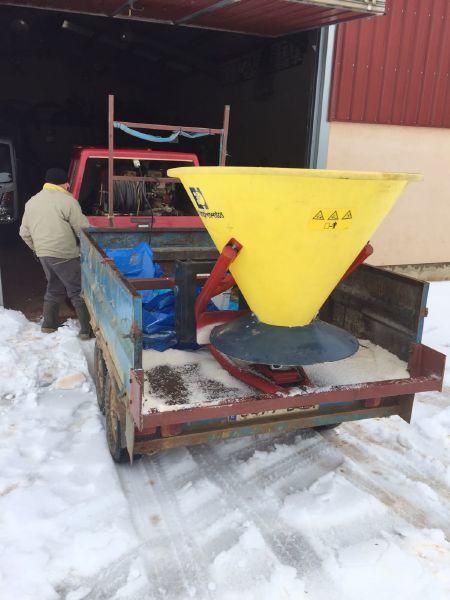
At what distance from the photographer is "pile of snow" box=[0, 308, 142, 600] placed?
257 centimetres

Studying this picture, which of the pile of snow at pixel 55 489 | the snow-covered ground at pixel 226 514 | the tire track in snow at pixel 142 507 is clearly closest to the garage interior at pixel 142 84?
the pile of snow at pixel 55 489

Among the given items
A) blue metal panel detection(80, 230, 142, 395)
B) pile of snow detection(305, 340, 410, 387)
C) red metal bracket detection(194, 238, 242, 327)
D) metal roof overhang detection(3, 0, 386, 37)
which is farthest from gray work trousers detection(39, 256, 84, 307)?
metal roof overhang detection(3, 0, 386, 37)

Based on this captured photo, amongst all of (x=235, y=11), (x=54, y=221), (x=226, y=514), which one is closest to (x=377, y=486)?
(x=226, y=514)

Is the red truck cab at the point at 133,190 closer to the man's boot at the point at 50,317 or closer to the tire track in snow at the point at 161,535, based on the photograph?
the man's boot at the point at 50,317

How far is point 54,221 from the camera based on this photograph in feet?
18.5

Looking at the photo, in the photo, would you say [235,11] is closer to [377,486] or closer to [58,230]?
[58,230]

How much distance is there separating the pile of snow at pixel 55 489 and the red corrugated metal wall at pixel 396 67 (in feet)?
18.7

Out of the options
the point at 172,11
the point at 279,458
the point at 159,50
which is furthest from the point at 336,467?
the point at 159,50

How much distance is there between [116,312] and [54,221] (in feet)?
9.66

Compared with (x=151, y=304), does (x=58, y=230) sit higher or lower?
higher

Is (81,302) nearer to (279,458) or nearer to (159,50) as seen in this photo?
(279,458)

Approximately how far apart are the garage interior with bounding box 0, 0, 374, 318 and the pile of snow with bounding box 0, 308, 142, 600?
253cm

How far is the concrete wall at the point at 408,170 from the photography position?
26.9 ft

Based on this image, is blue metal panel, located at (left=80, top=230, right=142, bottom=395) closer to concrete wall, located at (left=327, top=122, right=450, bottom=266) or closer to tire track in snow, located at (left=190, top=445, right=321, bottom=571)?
tire track in snow, located at (left=190, top=445, right=321, bottom=571)
